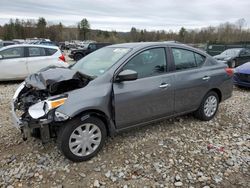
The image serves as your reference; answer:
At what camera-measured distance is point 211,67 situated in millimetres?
4293

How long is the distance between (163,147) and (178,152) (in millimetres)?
241

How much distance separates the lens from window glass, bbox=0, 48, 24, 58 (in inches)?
303

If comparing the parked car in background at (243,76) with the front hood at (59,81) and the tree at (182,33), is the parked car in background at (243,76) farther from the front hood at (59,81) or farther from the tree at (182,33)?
the tree at (182,33)

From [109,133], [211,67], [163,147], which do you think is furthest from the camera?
[211,67]

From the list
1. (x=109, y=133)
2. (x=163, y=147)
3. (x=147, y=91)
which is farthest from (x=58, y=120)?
(x=163, y=147)

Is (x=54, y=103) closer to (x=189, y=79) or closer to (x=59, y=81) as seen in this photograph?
(x=59, y=81)

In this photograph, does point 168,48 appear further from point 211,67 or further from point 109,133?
point 109,133

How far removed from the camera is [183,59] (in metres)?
3.92

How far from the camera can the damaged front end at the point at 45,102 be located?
266 cm

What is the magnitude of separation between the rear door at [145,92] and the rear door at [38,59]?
574 centimetres

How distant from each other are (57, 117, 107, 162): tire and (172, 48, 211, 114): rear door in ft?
4.88

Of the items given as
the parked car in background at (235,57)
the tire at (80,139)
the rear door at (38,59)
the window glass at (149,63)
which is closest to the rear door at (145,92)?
the window glass at (149,63)

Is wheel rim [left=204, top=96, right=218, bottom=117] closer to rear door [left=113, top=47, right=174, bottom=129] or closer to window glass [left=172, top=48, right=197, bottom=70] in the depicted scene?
window glass [left=172, top=48, right=197, bottom=70]

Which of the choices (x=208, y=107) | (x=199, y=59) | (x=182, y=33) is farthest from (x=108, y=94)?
(x=182, y=33)
